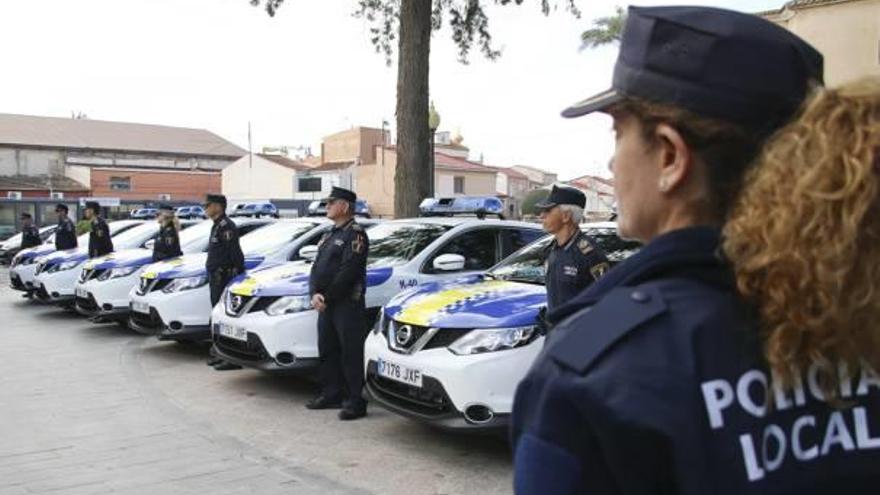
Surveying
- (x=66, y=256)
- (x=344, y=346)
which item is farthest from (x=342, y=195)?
(x=66, y=256)

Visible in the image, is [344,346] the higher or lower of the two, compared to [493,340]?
lower

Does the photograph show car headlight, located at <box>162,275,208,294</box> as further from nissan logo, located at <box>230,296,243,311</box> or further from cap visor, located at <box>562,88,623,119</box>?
cap visor, located at <box>562,88,623,119</box>

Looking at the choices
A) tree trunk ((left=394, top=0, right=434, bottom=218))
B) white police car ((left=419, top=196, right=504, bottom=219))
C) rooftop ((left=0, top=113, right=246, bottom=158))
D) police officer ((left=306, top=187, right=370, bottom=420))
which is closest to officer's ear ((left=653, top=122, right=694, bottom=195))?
police officer ((left=306, top=187, right=370, bottom=420))

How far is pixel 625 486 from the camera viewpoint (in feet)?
3.29

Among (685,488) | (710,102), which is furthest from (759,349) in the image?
(710,102)

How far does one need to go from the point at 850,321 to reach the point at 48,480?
4.91 meters

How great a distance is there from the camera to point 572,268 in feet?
16.5

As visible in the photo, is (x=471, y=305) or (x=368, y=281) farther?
(x=368, y=281)

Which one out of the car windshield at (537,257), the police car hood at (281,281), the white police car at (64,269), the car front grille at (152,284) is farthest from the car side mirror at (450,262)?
the white police car at (64,269)

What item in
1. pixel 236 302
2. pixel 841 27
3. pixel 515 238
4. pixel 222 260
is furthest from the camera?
pixel 841 27

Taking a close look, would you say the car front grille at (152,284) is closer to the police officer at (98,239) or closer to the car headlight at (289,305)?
the car headlight at (289,305)

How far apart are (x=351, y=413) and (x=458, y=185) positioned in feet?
153

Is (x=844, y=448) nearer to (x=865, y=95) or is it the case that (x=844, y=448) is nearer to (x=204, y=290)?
(x=865, y=95)

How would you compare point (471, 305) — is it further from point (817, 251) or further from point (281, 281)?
point (817, 251)
